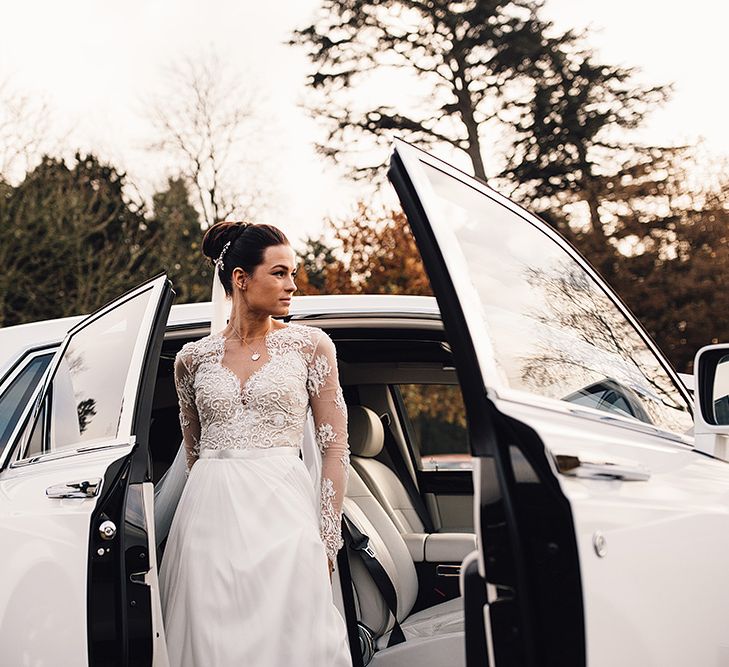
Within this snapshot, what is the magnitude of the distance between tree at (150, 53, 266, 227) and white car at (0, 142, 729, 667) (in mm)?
19435

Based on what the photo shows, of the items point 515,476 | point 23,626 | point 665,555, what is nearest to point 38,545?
point 23,626

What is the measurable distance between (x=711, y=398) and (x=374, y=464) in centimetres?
255

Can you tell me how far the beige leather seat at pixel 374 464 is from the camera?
4602mm

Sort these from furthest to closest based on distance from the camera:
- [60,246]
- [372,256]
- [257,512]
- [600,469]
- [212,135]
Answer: [212,135] < [372,256] < [60,246] < [257,512] < [600,469]

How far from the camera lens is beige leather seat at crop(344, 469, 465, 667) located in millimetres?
3648

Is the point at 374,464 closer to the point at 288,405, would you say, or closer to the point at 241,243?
the point at 288,405

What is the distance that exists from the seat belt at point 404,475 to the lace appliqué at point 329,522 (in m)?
1.82

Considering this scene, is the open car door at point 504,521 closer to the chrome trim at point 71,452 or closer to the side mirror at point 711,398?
the side mirror at point 711,398

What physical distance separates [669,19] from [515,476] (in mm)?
21042

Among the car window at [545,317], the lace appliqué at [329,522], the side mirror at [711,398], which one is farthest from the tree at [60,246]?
the side mirror at [711,398]

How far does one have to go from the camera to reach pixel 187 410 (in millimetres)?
3541

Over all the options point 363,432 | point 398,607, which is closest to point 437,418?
point 363,432

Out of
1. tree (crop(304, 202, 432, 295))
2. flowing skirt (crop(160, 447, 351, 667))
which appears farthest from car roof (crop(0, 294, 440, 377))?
tree (crop(304, 202, 432, 295))

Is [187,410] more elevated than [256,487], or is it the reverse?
[187,410]
